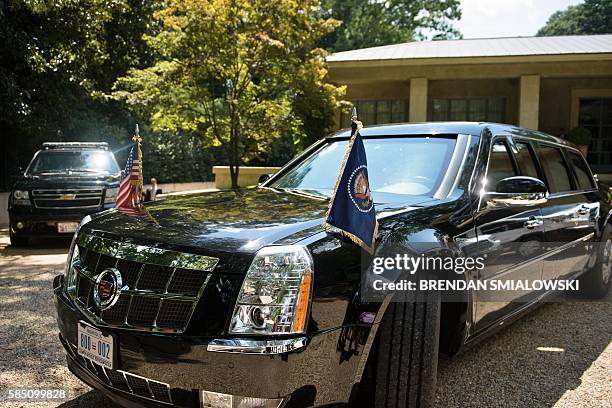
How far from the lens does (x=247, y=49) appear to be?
10.5 metres

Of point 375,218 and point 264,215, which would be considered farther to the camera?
point 264,215

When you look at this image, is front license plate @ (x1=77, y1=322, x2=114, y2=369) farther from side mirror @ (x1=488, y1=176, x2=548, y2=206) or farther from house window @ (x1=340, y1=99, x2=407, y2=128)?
house window @ (x1=340, y1=99, x2=407, y2=128)

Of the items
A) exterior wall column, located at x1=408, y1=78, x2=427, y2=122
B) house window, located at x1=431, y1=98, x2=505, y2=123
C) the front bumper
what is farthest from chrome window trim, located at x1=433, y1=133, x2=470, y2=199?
house window, located at x1=431, y1=98, x2=505, y2=123

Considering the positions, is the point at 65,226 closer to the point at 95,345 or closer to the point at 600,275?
the point at 95,345

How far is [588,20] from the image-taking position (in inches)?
1695

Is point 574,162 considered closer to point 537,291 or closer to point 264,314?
point 537,291

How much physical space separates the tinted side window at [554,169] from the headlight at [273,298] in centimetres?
281

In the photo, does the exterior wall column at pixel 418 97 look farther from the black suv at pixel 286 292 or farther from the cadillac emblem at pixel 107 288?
the cadillac emblem at pixel 107 288

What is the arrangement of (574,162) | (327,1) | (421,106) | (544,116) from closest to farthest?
(574,162) → (421,106) → (544,116) → (327,1)

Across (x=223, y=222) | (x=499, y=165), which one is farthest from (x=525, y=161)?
(x=223, y=222)

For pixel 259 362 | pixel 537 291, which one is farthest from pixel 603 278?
pixel 259 362

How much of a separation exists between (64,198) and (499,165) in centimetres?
668

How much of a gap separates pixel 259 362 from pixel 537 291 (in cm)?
252

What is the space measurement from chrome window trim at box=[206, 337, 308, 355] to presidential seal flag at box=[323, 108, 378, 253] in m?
0.52
